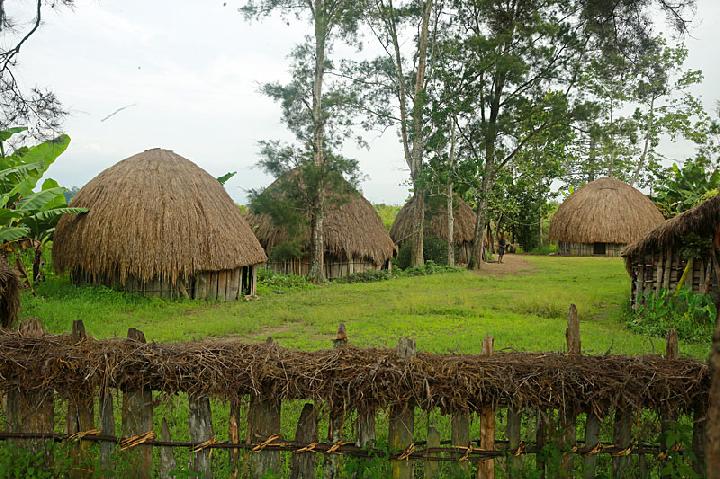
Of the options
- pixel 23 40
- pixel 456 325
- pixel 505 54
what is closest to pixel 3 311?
pixel 23 40

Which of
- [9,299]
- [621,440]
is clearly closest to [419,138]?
[9,299]

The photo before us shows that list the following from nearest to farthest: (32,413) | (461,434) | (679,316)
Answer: (461,434), (32,413), (679,316)

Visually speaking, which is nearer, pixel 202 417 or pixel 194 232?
pixel 202 417

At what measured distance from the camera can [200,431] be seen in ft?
11.6

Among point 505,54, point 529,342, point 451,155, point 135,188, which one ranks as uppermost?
point 505,54

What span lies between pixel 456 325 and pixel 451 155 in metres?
13.1

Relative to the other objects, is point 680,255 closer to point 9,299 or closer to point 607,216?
point 9,299

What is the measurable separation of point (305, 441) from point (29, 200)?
1116 centimetres

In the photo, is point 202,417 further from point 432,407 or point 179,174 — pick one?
point 179,174

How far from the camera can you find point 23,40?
6445mm

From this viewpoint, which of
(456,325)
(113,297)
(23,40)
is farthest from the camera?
(113,297)

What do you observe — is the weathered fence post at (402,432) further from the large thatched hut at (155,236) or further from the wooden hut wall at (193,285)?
the wooden hut wall at (193,285)

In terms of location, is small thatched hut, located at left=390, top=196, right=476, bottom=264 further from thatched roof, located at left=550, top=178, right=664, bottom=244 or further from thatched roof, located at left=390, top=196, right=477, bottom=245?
thatched roof, located at left=550, top=178, right=664, bottom=244

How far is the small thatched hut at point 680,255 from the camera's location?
10.1 meters
